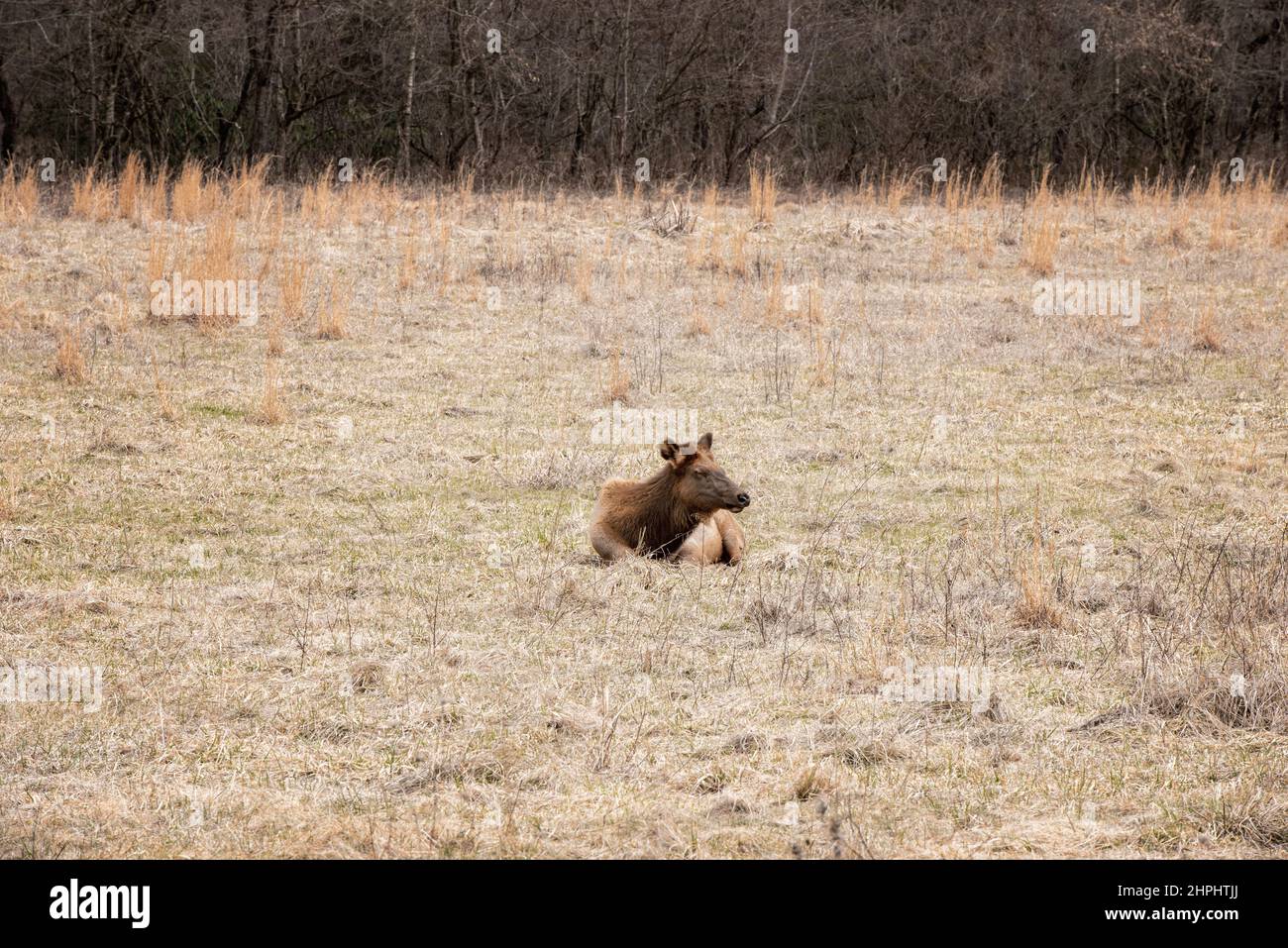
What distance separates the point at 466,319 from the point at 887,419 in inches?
187

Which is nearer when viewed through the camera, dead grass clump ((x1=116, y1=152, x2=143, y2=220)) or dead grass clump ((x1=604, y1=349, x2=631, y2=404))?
dead grass clump ((x1=604, y1=349, x2=631, y2=404))

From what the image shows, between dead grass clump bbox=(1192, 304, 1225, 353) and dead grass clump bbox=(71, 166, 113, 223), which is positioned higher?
dead grass clump bbox=(71, 166, 113, 223)

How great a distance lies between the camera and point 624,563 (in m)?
7.55

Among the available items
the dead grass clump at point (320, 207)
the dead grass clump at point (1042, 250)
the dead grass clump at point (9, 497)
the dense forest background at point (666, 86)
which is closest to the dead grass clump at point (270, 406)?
the dead grass clump at point (9, 497)

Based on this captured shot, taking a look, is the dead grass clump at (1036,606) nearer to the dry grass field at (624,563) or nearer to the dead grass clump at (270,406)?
the dry grass field at (624,563)
